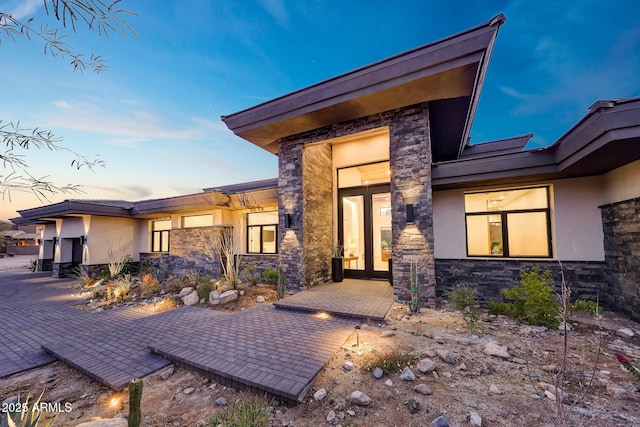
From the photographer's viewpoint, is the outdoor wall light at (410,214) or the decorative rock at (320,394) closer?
the decorative rock at (320,394)

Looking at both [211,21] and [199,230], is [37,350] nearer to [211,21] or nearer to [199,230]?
[199,230]

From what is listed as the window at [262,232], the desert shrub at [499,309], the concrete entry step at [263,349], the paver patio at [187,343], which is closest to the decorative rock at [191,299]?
the paver patio at [187,343]

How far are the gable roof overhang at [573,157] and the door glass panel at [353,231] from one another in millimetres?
2713

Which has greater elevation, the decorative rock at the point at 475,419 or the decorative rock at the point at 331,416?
the decorative rock at the point at 475,419

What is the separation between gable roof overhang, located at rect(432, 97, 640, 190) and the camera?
3.70 meters

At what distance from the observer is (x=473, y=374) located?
298cm

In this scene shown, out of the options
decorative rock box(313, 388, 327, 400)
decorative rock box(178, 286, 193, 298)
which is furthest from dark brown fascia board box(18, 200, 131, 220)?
decorative rock box(313, 388, 327, 400)

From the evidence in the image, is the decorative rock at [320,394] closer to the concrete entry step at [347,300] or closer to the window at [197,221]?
the concrete entry step at [347,300]

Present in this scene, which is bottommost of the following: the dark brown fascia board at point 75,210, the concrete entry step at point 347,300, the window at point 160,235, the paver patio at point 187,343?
the paver patio at point 187,343

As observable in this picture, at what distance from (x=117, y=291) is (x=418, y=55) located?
10367 mm

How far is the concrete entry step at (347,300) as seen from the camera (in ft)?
16.6

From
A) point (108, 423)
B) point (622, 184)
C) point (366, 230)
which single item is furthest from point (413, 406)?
point (622, 184)

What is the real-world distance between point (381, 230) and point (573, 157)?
4819mm

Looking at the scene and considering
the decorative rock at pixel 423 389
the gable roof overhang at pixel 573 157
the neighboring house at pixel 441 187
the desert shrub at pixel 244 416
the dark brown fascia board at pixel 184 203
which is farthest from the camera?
the dark brown fascia board at pixel 184 203
